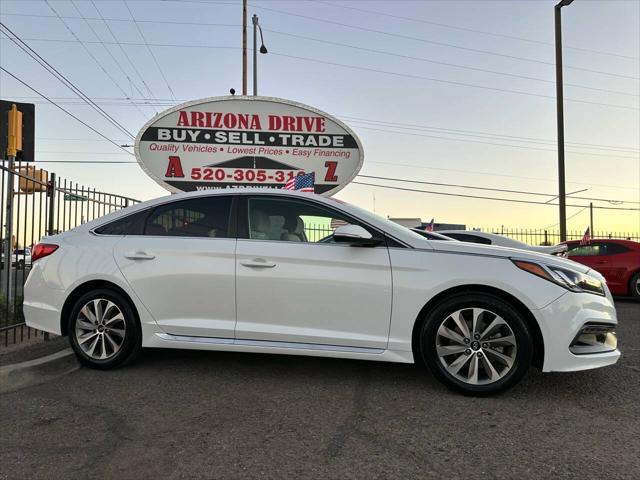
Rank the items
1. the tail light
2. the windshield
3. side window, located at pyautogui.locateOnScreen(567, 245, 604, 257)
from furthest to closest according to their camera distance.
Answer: side window, located at pyautogui.locateOnScreen(567, 245, 604, 257), the tail light, the windshield

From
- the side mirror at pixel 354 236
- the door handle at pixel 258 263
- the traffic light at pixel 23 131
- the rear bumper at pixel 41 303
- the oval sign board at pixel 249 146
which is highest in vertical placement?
the oval sign board at pixel 249 146

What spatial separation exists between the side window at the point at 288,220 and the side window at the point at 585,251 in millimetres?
9194

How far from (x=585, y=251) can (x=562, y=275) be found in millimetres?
8809

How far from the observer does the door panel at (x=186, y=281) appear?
3.78 meters

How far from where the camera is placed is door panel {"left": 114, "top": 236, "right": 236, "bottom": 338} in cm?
378

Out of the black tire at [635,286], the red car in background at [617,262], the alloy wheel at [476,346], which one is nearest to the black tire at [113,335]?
the alloy wheel at [476,346]

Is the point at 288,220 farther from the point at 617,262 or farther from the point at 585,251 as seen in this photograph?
the point at 585,251

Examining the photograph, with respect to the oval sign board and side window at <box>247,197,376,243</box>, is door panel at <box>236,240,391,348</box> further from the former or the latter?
the oval sign board

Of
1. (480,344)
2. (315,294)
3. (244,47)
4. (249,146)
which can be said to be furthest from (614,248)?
(244,47)

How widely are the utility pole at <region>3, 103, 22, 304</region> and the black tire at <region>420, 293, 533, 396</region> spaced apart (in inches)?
198

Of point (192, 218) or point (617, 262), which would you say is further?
point (617, 262)

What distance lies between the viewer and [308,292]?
3.62m

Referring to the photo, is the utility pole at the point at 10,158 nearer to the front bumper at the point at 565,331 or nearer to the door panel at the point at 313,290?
the door panel at the point at 313,290

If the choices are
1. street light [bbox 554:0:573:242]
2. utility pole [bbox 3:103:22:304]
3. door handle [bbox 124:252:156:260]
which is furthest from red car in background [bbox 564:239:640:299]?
utility pole [bbox 3:103:22:304]
